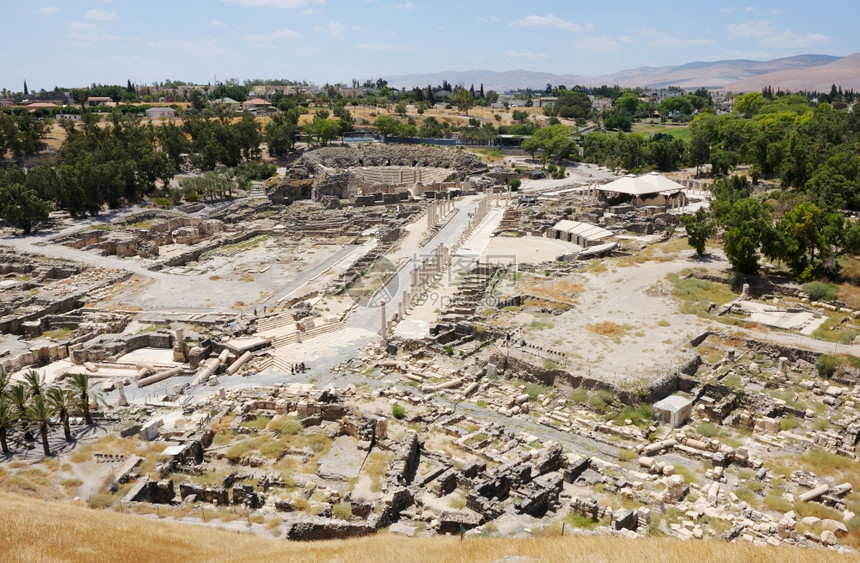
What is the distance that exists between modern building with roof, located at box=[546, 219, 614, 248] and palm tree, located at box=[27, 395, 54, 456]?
133 ft

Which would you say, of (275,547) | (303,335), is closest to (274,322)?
(303,335)

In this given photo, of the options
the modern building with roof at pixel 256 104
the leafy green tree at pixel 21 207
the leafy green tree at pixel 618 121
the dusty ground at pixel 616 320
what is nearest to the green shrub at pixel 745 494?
the dusty ground at pixel 616 320

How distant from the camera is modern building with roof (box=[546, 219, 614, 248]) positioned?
174ft

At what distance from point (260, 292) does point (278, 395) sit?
17.6 metres

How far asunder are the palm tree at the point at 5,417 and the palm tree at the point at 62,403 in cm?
121

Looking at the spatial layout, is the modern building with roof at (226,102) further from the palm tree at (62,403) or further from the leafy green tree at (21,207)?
the palm tree at (62,403)

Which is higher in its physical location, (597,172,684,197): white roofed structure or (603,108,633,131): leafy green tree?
(603,108,633,131): leafy green tree

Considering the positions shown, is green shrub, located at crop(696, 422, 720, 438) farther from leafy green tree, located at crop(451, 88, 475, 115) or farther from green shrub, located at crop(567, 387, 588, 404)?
leafy green tree, located at crop(451, 88, 475, 115)

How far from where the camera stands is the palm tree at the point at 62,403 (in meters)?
23.8

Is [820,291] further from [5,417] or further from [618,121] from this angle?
[618,121]

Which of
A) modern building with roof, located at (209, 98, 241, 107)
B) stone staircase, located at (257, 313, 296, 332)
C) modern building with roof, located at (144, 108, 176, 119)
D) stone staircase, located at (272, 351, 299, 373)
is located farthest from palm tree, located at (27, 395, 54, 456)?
modern building with roof, located at (209, 98, 241, 107)

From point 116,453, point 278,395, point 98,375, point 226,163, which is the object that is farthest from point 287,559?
point 226,163

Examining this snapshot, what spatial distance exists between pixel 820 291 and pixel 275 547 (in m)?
33.5

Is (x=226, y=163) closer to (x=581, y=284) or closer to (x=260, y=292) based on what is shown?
(x=260, y=292)
